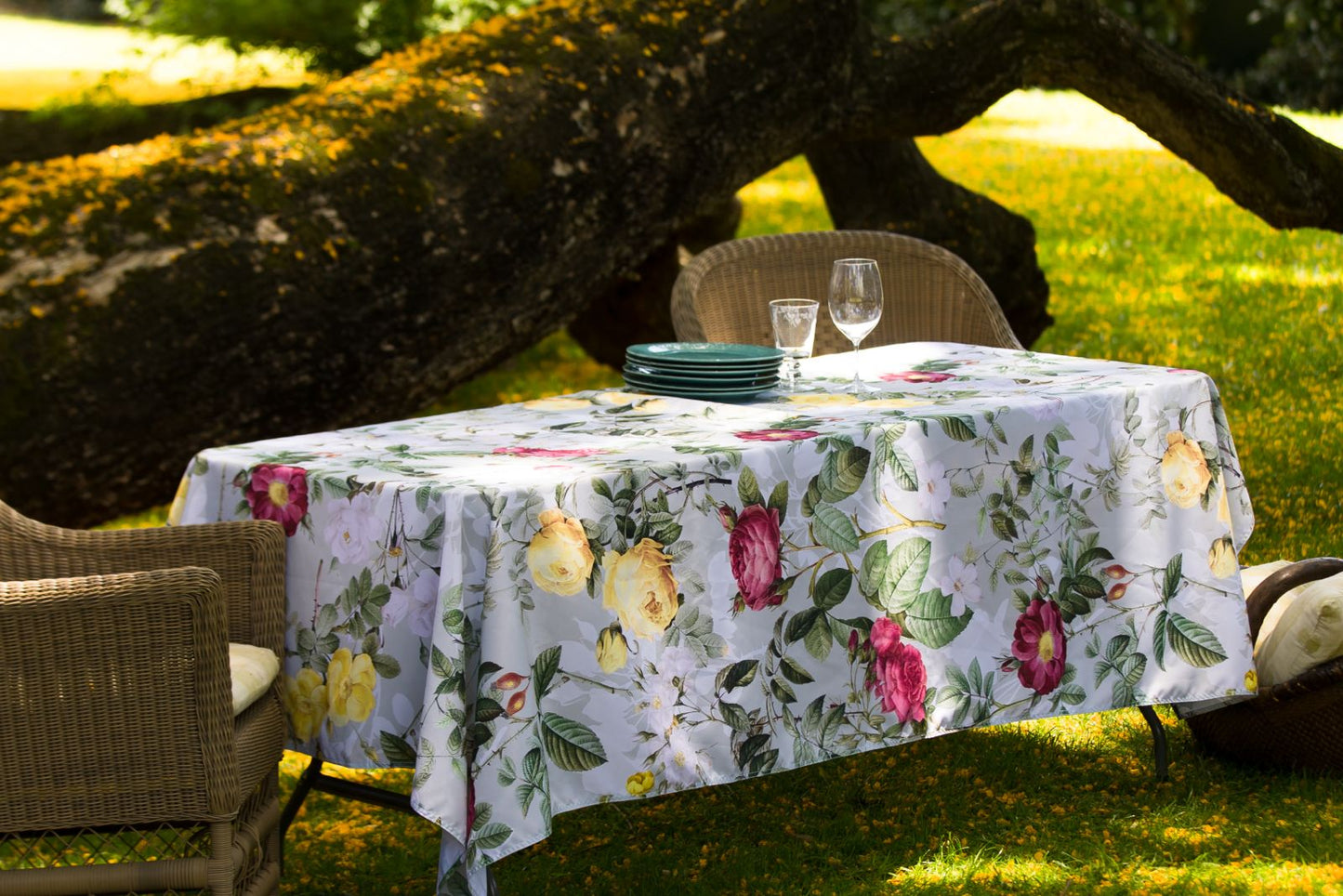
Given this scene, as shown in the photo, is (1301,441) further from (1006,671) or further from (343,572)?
(343,572)

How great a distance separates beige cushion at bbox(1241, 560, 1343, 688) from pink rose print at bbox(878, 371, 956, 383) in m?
1.04

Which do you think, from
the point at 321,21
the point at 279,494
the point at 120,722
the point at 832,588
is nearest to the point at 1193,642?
the point at 832,588

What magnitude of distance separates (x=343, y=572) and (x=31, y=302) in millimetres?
2590

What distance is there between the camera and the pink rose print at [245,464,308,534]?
301 cm

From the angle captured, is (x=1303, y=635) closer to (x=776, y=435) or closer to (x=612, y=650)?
(x=776, y=435)

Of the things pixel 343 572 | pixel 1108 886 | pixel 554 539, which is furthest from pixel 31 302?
pixel 1108 886

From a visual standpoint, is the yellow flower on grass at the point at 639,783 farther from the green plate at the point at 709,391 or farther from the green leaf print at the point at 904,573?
the green plate at the point at 709,391

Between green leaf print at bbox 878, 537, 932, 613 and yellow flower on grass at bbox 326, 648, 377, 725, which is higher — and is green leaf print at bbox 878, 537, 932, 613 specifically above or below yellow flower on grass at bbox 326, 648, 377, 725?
above

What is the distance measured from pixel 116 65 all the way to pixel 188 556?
15829 millimetres

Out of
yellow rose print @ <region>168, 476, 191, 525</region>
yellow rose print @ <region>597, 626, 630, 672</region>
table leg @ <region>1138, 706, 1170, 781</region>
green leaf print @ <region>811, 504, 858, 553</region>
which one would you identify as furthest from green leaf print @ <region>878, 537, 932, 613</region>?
yellow rose print @ <region>168, 476, 191, 525</region>

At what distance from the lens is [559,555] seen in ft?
9.05

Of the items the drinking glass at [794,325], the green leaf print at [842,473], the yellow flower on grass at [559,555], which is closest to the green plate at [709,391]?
the drinking glass at [794,325]

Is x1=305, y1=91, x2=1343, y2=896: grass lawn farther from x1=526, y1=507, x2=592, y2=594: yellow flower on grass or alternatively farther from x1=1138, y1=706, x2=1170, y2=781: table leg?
x1=526, y1=507, x2=592, y2=594: yellow flower on grass

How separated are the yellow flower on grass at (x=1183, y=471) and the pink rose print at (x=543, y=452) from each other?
4.71 ft
